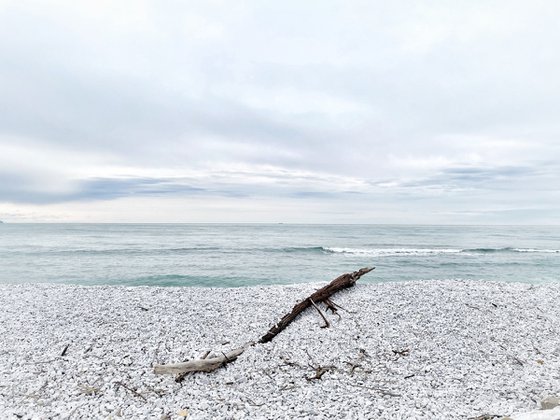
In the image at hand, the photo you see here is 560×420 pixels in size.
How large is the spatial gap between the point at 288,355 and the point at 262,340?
0.88 meters

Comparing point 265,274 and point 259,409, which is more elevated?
point 259,409

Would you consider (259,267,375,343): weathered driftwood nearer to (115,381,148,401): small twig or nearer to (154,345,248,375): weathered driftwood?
(154,345,248,375): weathered driftwood

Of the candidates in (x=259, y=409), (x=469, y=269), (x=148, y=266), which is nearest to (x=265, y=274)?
(x=148, y=266)

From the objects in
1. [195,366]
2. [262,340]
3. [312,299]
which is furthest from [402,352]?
[195,366]

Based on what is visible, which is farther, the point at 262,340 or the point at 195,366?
the point at 262,340

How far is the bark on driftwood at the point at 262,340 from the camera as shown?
592 cm

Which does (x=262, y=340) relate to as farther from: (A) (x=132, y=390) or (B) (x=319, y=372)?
(A) (x=132, y=390)

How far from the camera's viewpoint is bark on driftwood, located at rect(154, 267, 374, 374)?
19.4 ft

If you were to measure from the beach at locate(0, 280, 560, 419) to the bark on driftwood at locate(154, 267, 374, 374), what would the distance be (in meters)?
0.14

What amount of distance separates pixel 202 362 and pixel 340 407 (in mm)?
2461

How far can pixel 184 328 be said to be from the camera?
7.78 metres

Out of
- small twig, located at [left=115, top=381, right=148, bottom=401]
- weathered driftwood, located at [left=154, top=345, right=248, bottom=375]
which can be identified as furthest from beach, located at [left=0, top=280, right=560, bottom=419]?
weathered driftwood, located at [left=154, top=345, right=248, bottom=375]

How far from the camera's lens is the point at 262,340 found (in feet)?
24.0

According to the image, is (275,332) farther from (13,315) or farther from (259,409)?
(13,315)
